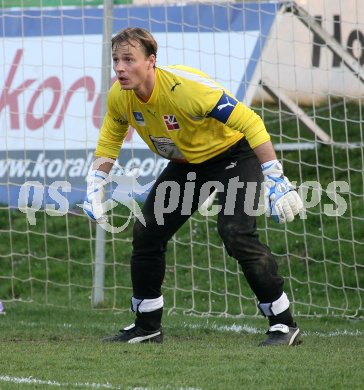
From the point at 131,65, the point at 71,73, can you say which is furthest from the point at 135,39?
the point at 71,73

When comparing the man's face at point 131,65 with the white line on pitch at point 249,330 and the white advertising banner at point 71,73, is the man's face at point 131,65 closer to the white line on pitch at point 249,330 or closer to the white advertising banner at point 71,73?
the white line on pitch at point 249,330

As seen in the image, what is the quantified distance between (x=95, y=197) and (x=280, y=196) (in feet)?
4.09

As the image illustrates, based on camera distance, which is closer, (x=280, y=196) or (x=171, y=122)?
(x=280, y=196)

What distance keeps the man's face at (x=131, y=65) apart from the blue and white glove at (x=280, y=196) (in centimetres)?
89

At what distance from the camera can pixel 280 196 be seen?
21.6 feet

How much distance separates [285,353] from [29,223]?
564 cm

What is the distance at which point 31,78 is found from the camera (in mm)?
11875

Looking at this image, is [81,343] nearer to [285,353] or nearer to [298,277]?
[285,353]

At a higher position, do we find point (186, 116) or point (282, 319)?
point (186, 116)

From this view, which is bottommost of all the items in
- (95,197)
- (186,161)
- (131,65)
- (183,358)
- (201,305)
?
(201,305)

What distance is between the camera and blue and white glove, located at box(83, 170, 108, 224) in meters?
7.11

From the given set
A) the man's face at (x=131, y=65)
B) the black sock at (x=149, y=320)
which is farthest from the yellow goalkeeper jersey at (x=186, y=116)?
the black sock at (x=149, y=320)

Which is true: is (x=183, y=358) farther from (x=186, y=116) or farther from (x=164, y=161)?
(x=164, y=161)

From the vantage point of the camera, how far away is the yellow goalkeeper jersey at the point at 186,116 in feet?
21.8
